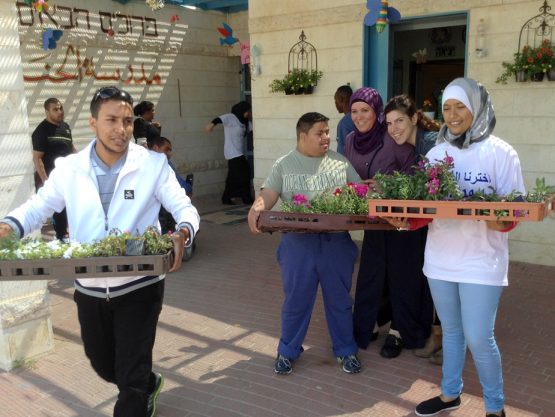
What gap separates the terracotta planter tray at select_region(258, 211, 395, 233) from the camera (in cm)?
298

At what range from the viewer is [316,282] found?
3617mm

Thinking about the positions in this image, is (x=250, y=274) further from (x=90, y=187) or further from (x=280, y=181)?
(x=90, y=187)

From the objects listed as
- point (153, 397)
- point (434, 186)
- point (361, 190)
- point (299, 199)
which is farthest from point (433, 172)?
point (153, 397)

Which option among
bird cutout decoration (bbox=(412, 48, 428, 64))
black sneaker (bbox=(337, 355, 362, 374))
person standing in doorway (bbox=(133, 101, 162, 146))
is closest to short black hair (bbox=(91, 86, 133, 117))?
black sneaker (bbox=(337, 355, 362, 374))

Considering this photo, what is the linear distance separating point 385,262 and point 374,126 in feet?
3.05

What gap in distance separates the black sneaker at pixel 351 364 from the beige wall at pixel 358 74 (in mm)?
3184

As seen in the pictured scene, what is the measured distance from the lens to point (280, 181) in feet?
11.5

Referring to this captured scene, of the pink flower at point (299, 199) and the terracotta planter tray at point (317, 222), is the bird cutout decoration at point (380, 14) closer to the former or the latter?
the pink flower at point (299, 199)

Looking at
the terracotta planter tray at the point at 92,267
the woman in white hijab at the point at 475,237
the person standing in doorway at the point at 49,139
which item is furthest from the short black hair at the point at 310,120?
the person standing in doorway at the point at 49,139

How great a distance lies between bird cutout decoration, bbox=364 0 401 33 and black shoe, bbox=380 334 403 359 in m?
3.69

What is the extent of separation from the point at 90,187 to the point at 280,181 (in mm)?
1255

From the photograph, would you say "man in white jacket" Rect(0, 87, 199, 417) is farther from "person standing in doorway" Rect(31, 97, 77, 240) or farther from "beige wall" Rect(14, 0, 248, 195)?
"beige wall" Rect(14, 0, 248, 195)

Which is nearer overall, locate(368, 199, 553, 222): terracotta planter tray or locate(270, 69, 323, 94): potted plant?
locate(368, 199, 553, 222): terracotta planter tray

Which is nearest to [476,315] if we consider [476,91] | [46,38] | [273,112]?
[476,91]
